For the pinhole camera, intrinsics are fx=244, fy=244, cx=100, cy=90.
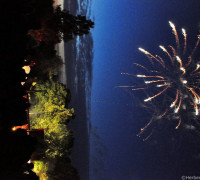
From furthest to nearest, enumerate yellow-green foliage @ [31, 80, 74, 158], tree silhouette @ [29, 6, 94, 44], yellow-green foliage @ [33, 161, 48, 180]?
yellow-green foliage @ [31, 80, 74, 158], yellow-green foliage @ [33, 161, 48, 180], tree silhouette @ [29, 6, 94, 44]

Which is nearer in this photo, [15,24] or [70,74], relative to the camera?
[15,24]

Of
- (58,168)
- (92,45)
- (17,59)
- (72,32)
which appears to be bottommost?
(58,168)

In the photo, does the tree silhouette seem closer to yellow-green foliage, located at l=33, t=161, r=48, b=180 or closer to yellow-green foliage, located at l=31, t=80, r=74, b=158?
yellow-green foliage, located at l=31, t=80, r=74, b=158

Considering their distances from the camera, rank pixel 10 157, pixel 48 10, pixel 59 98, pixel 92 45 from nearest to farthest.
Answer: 1. pixel 10 157
2. pixel 48 10
3. pixel 59 98
4. pixel 92 45

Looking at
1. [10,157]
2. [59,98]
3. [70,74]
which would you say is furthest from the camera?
[70,74]

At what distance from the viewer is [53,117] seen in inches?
492

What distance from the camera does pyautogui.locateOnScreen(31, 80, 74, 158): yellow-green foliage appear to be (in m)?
12.0

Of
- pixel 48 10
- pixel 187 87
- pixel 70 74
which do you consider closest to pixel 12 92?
pixel 48 10

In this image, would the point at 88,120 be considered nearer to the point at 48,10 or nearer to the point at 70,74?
the point at 70,74

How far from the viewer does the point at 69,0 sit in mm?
15812

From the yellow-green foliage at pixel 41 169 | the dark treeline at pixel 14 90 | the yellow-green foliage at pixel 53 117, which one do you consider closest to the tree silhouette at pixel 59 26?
the dark treeline at pixel 14 90

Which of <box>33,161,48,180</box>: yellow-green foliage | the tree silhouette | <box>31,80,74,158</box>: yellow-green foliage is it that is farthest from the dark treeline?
<box>31,80,74,158</box>: yellow-green foliage

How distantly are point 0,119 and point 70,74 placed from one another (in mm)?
11015

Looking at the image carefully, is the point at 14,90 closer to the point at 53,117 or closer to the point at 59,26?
the point at 59,26
